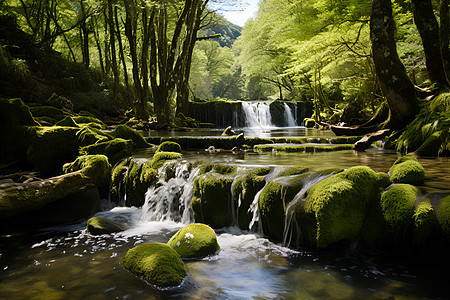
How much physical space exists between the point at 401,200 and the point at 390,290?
4.16ft

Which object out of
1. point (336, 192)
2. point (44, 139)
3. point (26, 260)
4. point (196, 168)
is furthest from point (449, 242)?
point (44, 139)

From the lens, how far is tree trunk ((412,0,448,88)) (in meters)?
9.51

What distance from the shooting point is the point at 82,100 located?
22.3 metres

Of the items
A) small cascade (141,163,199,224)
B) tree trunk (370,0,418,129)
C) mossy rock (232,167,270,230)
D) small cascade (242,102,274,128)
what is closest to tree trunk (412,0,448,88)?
tree trunk (370,0,418,129)

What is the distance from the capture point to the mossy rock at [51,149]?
824 cm

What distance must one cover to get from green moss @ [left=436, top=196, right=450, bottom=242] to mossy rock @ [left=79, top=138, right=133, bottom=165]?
7079mm

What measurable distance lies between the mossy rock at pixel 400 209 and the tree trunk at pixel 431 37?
7.15 meters

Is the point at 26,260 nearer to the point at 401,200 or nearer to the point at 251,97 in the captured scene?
the point at 401,200

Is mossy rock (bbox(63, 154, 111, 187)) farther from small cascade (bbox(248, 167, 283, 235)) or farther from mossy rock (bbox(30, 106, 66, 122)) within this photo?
mossy rock (bbox(30, 106, 66, 122))

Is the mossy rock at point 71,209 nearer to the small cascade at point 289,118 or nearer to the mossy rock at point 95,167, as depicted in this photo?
the mossy rock at point 95,167

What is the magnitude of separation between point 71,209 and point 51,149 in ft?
8.14

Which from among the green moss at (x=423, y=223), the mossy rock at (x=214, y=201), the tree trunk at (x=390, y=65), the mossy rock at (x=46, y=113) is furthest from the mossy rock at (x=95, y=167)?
the tree trunk at (x=390, y=65)

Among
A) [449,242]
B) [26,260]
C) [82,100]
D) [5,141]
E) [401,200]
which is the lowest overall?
[26,260]

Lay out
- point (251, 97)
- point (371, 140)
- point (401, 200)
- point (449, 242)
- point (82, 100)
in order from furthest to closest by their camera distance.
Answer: point (251, 97) < point (82, 100) < point (371, 140) < point (401, 200) < point (449, 242)
